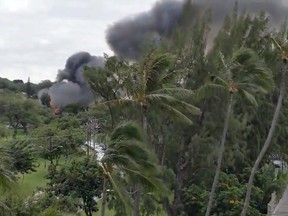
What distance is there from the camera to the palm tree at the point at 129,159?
13312 millimetres

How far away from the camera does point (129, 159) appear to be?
1323 cm

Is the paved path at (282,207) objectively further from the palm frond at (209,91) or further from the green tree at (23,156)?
the green tree at (23,156)

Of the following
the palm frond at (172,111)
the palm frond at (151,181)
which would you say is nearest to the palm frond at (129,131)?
the palm frond at (151,181)

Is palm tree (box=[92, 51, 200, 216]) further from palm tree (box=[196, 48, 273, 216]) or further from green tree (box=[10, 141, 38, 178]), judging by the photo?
green tree (box=[10, 141, 38, 178])

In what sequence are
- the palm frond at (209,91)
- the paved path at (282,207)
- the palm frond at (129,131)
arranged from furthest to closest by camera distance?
the palm frond at (209,91) < the paved path at (282,207) < the palm frond at (129,131)

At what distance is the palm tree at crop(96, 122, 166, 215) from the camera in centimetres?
1331

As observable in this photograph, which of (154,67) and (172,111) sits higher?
(154,67)

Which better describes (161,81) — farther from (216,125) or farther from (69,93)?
(69,93)

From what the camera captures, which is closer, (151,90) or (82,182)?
(151,90)

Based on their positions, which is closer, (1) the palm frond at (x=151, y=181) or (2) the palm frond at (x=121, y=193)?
(2) the palm frond at (x=121, y=193)

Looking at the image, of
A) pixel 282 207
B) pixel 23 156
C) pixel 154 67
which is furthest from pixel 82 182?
pixel 154 67

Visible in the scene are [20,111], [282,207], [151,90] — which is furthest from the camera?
[20,111]

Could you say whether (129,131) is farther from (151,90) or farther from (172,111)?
(172,111)

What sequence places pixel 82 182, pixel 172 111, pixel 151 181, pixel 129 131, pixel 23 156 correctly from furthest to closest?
pixel 23 156, pixel 82 182, pixel 172 111, pixel 129 131, pixel 151 181
